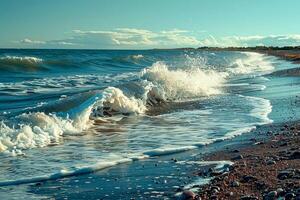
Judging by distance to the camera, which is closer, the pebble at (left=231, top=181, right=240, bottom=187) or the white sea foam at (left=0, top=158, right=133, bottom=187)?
the pebble at (left=231, top=181, right=240, bottom=187)

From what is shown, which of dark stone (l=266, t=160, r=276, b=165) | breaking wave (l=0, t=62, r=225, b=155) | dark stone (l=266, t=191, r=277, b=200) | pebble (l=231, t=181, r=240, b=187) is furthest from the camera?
breaking wave (l=0, t=62, r=225, b=155)

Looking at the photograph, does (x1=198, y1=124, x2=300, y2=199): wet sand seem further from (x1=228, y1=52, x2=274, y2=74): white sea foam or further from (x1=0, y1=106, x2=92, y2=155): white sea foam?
(x1=228, y1=52, x2=274, y2=74): white sea foam

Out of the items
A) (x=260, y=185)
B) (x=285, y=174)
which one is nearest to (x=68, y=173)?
(x=260, y=185)

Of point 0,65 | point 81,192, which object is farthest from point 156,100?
point 0,65

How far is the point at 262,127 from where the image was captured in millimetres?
11148

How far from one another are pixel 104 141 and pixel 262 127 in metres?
3.50

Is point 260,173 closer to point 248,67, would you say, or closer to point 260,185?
point 260,185

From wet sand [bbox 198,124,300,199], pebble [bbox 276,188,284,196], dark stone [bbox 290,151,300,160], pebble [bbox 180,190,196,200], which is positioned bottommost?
pebble [bbox 180,190,196,200]

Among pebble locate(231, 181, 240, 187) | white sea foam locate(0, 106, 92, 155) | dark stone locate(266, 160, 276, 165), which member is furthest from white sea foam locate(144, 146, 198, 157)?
pebble locate(231, 181, 240, 187)

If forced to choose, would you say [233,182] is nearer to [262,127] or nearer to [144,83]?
[262,127]

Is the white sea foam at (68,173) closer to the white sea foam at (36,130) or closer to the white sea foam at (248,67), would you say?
the white sea foam at (36,130)

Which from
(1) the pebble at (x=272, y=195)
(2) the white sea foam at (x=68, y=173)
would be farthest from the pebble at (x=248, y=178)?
(2) the white sea foam at (x=68, y=173)

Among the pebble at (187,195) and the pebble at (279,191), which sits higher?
the pebble at (279,191)

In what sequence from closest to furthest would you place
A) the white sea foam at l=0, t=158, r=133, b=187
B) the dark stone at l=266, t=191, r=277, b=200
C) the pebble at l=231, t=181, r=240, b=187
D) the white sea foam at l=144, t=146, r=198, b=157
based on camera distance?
the dark stone at l=266, t=191, r=277, b=200 < the pebble at l=231, t=181, r=240, b=187 < the white sea foam at l=0, t=158, r=133, b=187 < the white sea foam at l=144, t=146, r=198, b=157
